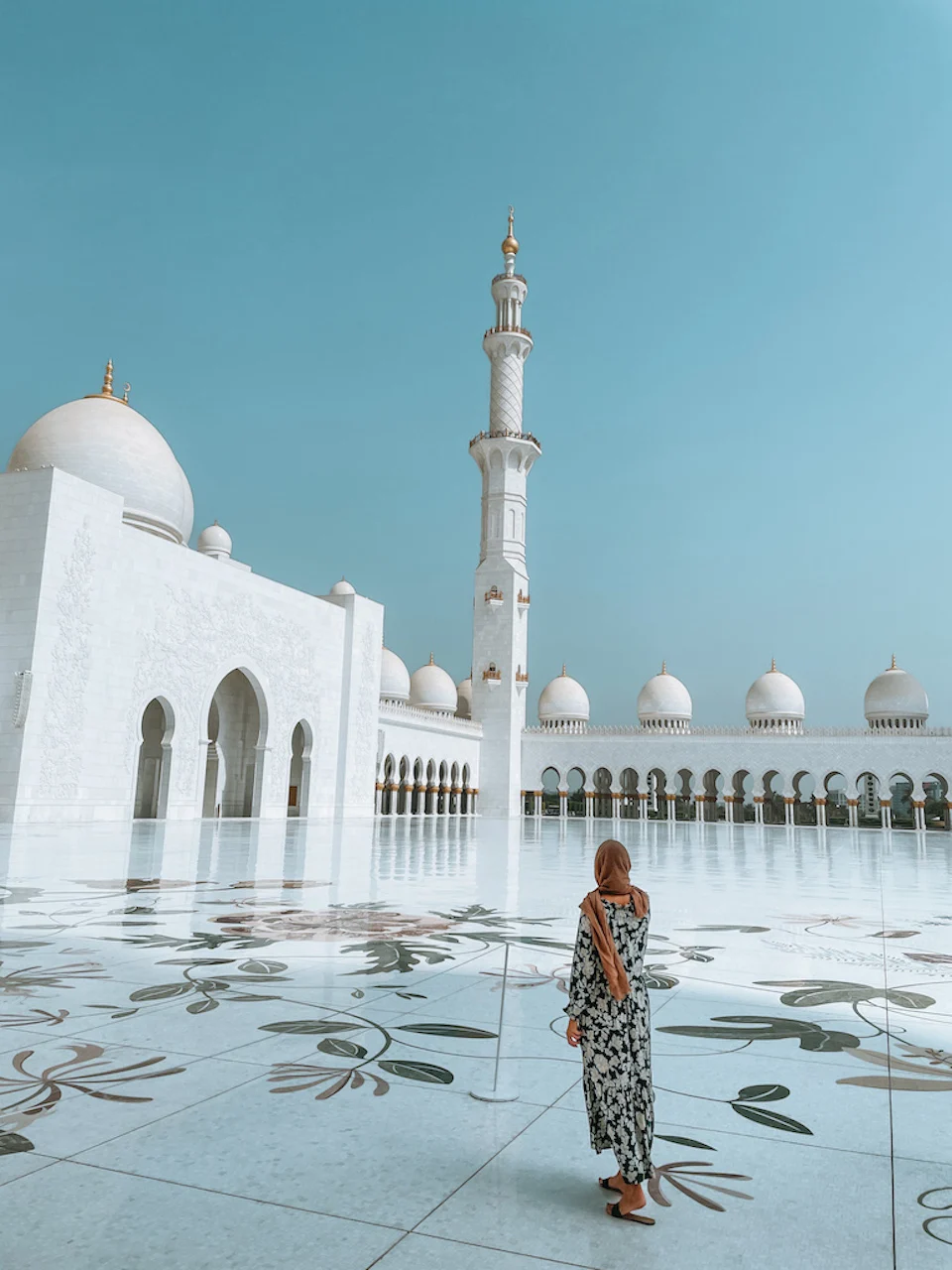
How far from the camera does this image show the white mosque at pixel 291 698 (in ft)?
41.3

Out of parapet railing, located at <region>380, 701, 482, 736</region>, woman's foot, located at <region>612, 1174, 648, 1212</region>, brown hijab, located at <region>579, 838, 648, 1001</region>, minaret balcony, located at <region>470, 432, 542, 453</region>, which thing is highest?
minaret balcony, located at <region>470, 432, 542, 453</region>

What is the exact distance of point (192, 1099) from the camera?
192 centimetres

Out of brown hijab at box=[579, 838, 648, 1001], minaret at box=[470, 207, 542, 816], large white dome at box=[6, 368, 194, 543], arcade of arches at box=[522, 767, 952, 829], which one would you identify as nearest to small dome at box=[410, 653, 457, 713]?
minaret at box=[470, 207, 542, 816]

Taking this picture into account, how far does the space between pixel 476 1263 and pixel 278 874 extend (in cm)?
543

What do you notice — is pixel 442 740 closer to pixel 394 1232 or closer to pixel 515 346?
pixel 515 346

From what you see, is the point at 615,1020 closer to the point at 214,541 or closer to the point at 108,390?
the point at 108,390

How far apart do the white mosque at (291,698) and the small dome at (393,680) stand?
0.24ft

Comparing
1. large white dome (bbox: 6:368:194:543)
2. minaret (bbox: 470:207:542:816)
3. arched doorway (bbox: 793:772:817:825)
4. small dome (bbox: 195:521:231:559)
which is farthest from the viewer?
arched doorway (bbox: 793:772:817:825)

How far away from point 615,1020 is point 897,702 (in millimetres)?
28183

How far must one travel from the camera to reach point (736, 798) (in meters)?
28.7

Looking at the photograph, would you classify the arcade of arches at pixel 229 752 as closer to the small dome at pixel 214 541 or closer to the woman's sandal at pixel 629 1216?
the small dome at pixel 214 541

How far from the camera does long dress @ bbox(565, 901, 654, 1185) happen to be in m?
1.57

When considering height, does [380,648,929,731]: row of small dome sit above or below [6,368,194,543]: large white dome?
below

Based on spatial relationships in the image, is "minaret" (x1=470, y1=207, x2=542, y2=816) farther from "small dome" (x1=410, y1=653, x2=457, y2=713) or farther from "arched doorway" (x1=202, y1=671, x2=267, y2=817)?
"arched doorway" (x1=202, y1=671, x2=267, y2=817)
